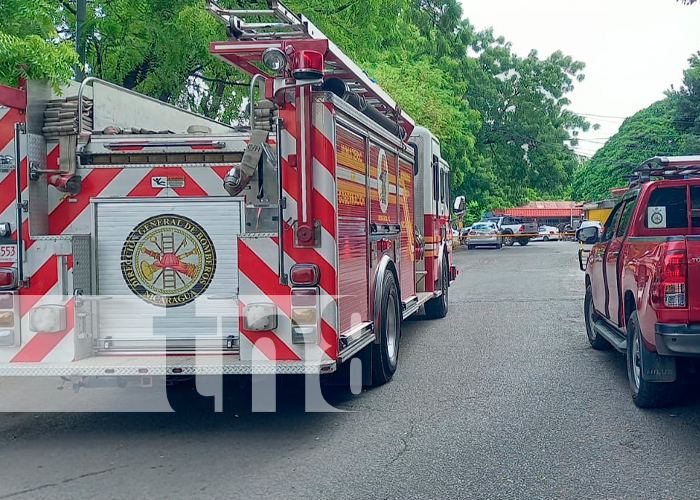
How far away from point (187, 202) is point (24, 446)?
7.17ft

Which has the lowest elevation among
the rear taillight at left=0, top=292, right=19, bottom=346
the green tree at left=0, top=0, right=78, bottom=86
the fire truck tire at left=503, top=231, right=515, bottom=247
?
the rear taillight at left=0, top=292, right=19, bottom=346

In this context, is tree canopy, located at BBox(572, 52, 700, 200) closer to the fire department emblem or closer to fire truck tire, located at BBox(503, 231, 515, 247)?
fire truck tire, located at BBox(503, 231, 515, 247)

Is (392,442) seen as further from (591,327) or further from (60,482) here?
(591,327)

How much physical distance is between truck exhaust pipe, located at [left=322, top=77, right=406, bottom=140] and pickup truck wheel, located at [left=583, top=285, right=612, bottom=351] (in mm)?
3068

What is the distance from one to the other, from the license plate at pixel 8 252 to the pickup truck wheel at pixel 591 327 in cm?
638

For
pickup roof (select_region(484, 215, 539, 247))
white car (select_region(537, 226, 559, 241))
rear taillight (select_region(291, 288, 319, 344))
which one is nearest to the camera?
rear taillight (select_region(291, 288, 319, 344))

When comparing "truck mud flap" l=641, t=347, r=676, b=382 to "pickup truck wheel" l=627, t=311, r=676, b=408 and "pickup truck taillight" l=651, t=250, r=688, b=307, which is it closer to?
"pickup truck wheel" l=627, t=311, r=676, b=408

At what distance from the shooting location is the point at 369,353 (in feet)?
24.4

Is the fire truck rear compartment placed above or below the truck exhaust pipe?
below

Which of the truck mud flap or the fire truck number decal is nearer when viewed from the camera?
the truck mud flap

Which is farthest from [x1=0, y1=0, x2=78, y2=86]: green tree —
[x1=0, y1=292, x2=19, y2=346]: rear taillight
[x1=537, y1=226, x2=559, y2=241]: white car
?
[x1=537, y1=226, x2=559, y2=241]: white car

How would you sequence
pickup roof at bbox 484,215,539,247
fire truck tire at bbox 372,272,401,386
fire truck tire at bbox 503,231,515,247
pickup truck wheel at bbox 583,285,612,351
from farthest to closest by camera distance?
fire truck tire at bbox 503,231,515,247
pickup roof at bbox 484,215,539,247
pickup truck wheel at bbox 583,285,612,351
fire truck tire at bbox 372,272,401,386

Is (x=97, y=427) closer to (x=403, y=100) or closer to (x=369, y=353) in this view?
(x=369, y=353)

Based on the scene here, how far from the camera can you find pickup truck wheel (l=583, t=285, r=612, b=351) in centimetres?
957
